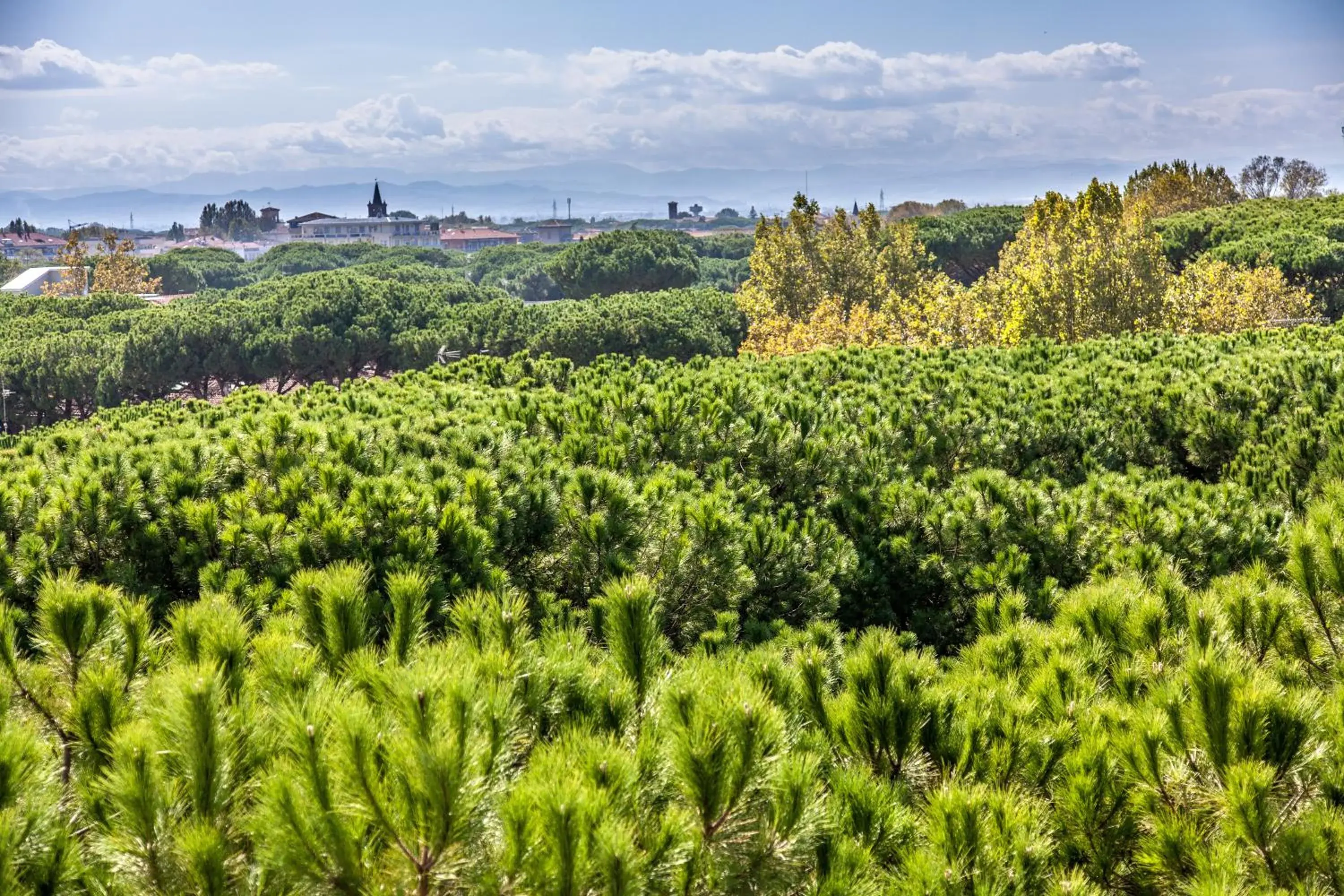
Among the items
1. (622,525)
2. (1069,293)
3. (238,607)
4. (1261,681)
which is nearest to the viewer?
(1261,681)

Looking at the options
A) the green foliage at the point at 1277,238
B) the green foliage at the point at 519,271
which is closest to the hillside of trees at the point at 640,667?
the green foliage at the point at 1277,238

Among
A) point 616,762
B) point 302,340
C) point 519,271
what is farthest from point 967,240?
point 616,762

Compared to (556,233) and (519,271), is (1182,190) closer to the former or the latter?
(519,271)

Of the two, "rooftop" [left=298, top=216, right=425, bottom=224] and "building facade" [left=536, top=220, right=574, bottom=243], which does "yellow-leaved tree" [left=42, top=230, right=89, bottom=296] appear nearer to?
"rooftop" [left=298, top=216, right=425, bottom=224]

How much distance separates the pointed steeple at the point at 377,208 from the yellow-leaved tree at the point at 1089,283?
107 m

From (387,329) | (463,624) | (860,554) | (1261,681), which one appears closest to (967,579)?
(860,554)

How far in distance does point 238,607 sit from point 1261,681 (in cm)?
420

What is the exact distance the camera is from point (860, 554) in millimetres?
6891

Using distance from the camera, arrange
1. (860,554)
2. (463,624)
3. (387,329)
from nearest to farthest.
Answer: (463,624) < (860,554) < (387,329)

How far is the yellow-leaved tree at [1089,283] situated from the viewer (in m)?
19.5

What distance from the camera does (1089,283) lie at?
19594 millimetres

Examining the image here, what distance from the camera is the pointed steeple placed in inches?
4579

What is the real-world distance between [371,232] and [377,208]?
585 centimetres

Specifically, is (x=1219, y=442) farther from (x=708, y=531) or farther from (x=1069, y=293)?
(x=1069, y=293)
